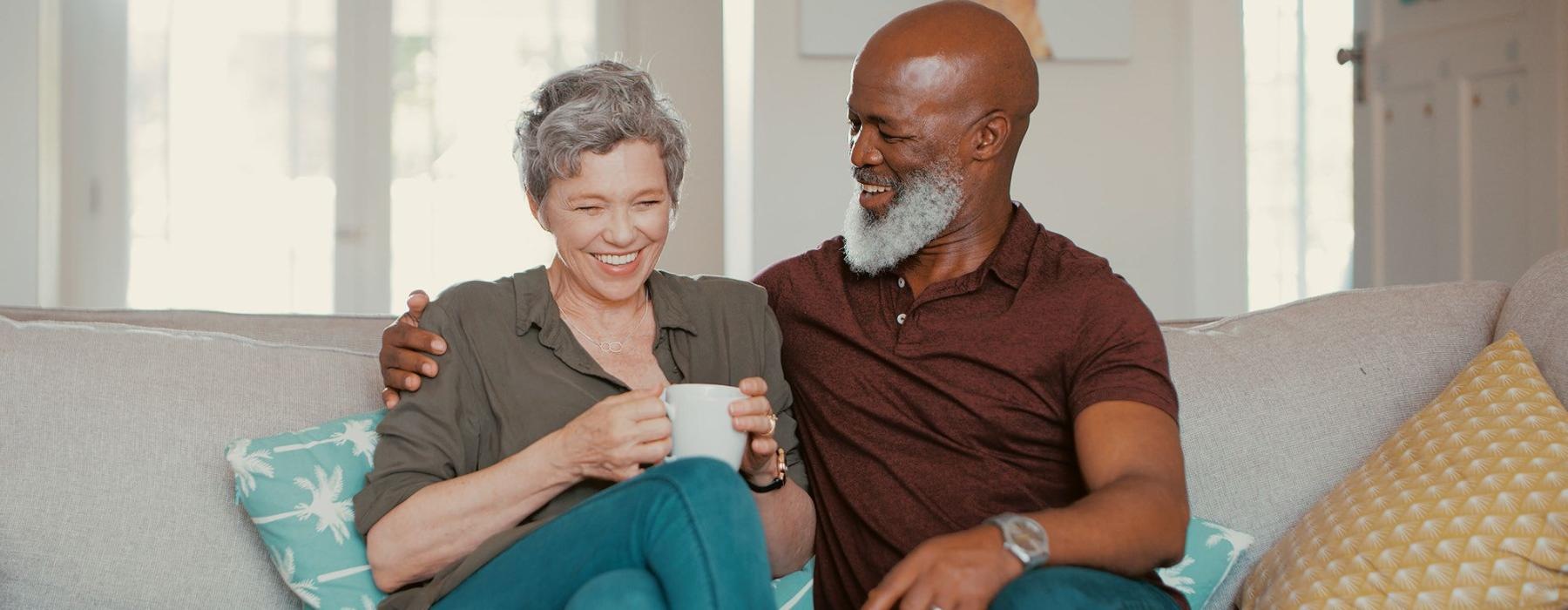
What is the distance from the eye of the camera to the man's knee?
1.25 meters

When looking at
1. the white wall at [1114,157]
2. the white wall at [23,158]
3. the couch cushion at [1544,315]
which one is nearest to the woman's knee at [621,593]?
the couch cushion at [1544,315]

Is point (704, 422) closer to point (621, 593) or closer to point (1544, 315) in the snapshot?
point (621, 593)

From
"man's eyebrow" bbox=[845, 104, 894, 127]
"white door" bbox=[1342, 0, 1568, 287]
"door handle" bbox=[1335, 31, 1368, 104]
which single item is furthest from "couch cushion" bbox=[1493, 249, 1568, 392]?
"door handle" bbox=[1335, 31, 1368, 104]

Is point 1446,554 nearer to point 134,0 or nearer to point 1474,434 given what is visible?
point 1474,434

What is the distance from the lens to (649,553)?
126 centimetres

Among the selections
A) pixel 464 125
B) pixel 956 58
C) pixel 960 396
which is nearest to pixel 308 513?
pixel 960 396

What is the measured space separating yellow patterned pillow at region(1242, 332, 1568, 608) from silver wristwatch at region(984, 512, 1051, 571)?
0.44 m

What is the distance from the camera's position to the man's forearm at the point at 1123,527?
1.31m

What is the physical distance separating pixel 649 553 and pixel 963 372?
532 mm

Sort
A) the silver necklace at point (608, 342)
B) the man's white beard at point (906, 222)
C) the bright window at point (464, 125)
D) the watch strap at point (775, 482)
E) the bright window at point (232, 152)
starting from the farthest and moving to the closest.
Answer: the bright window at point (464, 125), the bright window at point (232, 152), the man's white beard at point (906, 222), the silver necklace at point (608, 342), the watch strap at point (775, 482)

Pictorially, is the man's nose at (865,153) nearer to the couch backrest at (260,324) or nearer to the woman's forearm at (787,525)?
the woman's forearm at (787,525)

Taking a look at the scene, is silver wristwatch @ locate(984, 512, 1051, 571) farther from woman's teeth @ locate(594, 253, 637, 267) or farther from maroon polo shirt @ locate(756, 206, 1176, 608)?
woman's teeth @ locate(594, 253, 637, 267)

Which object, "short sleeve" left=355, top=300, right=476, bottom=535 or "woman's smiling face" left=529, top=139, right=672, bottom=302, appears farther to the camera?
"woman's smiling face" left=529, top=139, right=672, bottom=302

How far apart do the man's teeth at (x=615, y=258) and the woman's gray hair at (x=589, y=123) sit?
91 mm
